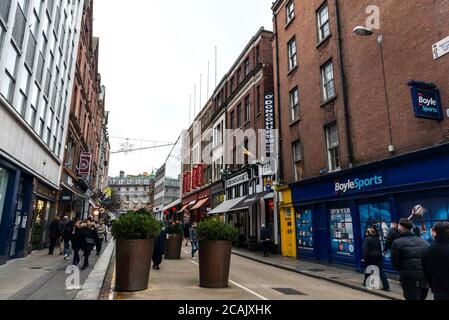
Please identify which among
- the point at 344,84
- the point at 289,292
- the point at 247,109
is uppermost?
the point at 247,109

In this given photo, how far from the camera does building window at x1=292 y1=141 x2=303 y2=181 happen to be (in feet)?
60.8

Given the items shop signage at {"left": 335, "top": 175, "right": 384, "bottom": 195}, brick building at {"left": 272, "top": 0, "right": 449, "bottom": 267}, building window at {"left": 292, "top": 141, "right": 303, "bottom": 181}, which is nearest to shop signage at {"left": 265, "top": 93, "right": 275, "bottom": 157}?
brick building at {"left": 272, "top": 0, "right": 449, "bottom": 267}

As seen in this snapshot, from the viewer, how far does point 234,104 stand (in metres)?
29.8

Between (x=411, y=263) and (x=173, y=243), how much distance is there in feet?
41.2

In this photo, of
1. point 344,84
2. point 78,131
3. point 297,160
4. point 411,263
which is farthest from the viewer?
point 78,131

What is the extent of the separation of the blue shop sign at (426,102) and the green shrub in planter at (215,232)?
6951 mm

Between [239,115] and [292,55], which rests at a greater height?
[292,55]

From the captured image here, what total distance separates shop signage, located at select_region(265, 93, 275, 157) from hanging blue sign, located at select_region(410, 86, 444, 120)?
11.3 meters

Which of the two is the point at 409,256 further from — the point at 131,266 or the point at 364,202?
the point at 364,202

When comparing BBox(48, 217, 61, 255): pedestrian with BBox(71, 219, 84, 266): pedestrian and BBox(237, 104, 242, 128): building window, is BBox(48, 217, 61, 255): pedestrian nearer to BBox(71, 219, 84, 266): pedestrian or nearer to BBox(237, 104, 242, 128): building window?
BBox(71, 219, 84, 266): pedestrian

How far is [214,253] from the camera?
9.05 metres

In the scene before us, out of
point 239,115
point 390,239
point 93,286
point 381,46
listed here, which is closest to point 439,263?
point 390,239

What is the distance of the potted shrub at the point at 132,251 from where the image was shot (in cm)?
798
